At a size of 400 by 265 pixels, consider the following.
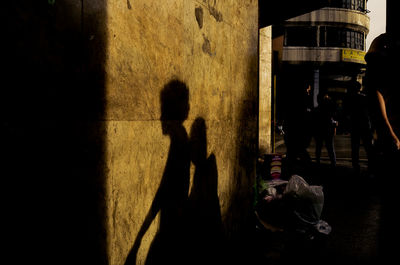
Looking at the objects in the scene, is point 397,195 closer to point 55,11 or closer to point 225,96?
point 225,96

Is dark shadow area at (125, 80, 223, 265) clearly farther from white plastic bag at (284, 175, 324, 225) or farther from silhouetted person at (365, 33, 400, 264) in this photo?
silhouetted person at (365, 33, 400, 264)

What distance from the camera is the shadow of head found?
2301mm

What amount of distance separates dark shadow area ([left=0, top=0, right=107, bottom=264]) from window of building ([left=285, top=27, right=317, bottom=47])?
3146cm

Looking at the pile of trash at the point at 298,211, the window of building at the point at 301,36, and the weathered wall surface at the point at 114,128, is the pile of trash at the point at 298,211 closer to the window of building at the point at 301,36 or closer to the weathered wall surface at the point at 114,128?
the weathered wall surface at the point at 114,128

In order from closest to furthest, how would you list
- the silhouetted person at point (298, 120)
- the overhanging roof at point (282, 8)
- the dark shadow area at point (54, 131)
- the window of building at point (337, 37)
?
the dark shadow area at point (54, 131), the silhouetted person at point (298, 120), the overhanging roof at point (282, 8), the window of building at point (337, 37)

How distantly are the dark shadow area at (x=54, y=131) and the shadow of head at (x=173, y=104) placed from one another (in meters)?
0.63

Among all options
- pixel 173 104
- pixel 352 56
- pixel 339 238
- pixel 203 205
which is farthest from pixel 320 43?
pixel 173 104

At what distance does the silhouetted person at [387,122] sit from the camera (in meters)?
2.41

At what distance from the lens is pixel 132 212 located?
2.00m

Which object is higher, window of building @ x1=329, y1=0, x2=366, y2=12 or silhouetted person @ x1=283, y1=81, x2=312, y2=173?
window of building @ x1=329, y1=0, x2=366, y2=12

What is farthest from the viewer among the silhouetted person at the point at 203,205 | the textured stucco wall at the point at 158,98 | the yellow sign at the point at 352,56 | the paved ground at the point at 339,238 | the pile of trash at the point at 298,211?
the yellow sign at the point at 352,56

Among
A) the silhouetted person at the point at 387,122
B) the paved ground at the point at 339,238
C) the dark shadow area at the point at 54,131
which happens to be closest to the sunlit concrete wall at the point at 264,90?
the paved ground at the point at 339,238

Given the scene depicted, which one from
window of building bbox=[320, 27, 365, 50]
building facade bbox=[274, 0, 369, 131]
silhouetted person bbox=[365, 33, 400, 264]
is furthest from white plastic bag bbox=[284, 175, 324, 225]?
window of building bbox=[320, 27, 365, 50]

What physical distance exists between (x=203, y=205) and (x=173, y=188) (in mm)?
515
